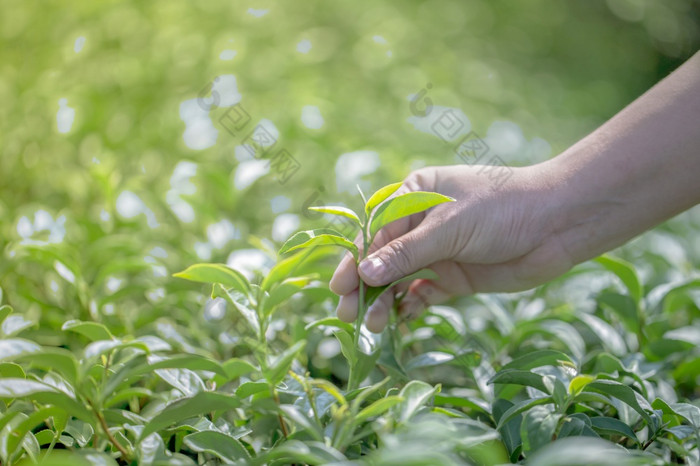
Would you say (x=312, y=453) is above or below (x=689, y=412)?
above

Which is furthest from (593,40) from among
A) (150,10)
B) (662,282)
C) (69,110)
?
(69,110)

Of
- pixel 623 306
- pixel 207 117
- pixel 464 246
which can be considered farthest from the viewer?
pixel 207 117

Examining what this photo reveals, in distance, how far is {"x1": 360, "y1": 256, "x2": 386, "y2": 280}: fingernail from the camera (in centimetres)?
83

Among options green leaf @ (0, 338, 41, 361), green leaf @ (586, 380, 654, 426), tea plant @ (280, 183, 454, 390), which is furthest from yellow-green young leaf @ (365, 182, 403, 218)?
green leaf @ (0, 338, 41, 361)

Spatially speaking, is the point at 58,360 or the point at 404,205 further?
the point at 404,205

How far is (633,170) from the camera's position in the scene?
1.00 meters

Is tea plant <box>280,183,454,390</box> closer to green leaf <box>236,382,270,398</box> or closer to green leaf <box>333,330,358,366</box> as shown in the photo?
green leaf <box>333,330,358,366</box>

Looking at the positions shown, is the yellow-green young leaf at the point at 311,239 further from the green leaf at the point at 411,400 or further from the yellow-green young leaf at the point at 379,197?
the green leaf at the point at 411,400

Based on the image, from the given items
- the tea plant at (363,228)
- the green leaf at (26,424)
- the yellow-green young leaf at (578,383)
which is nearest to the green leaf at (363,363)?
the tea plant at (363,228)

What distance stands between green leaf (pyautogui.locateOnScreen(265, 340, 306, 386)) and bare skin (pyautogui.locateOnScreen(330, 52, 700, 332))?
0.21m

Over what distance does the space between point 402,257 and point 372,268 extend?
6cm

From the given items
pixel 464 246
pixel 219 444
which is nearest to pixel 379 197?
pixel 464 246

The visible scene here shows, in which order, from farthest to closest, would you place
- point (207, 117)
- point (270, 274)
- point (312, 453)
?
point (207, 117) → point (270, 274) → point (312, 453)

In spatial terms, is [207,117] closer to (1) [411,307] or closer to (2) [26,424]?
(1) [411,307]
